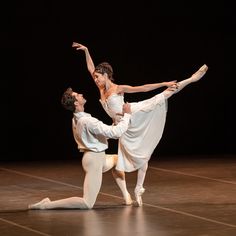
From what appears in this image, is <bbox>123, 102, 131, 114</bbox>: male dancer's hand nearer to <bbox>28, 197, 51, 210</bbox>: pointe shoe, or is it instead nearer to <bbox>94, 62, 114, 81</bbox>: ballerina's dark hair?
<bbox>94, 62, 114, 81</bbox>: ballerina's dark hair

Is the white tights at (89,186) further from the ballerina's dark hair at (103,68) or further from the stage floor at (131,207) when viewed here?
the ballerina's dark hair at (103,68)

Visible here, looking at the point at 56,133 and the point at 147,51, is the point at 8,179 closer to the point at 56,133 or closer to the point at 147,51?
the point at 56,133

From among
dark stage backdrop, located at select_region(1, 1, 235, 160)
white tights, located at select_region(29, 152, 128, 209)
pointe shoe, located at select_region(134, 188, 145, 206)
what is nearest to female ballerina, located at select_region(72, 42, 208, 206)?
pointe shoe, located at select_region(134, 188, 145, 206)

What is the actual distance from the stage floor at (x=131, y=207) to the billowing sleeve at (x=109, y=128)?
22.0 inches

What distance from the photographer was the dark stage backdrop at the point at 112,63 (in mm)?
9539

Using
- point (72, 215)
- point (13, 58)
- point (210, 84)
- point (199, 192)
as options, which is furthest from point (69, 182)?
point (210, 84)

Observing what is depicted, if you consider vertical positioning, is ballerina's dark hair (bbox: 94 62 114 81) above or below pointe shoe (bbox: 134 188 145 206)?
above

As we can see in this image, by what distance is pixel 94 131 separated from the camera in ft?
19.1

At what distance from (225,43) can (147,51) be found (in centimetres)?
103

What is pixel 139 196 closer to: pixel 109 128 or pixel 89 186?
pixel 89 186

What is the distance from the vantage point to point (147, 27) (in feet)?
32.4

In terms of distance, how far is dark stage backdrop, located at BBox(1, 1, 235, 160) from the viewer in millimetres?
9539

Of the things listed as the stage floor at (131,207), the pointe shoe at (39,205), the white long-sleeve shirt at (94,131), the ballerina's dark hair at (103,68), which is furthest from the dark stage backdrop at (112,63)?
the white long-sleeve shirt at (94,131)

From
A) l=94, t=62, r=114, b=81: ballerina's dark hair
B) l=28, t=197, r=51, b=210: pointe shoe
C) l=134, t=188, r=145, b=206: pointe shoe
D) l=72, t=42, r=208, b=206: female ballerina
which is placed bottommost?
l=28, t=197, r=51, b=210: pointe shoe
